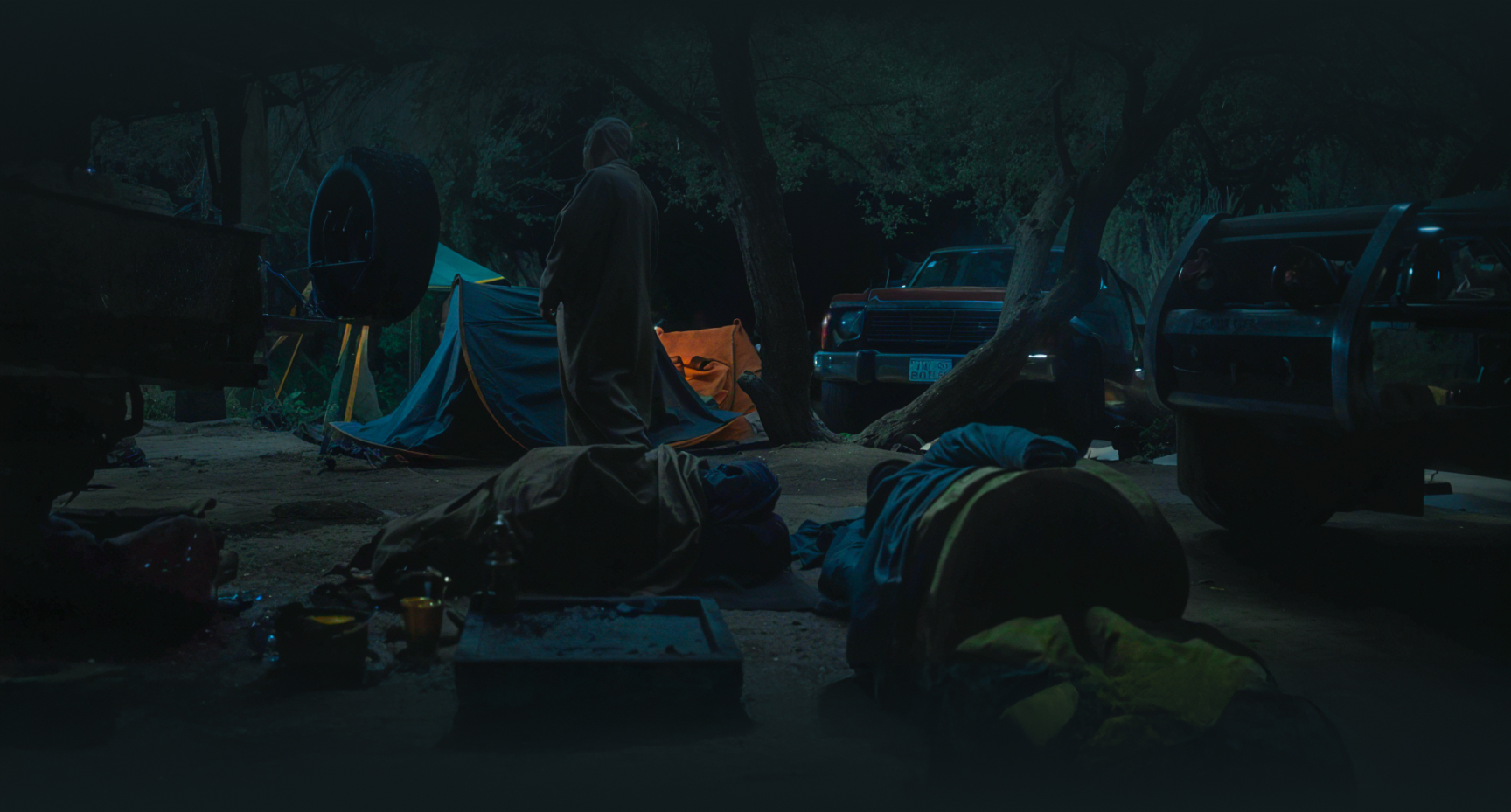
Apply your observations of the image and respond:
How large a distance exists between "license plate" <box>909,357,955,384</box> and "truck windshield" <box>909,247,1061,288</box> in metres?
1.43

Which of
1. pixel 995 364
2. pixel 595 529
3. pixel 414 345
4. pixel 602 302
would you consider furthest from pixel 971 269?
pixel 595 529

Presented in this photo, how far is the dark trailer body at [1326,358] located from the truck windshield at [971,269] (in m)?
5.22

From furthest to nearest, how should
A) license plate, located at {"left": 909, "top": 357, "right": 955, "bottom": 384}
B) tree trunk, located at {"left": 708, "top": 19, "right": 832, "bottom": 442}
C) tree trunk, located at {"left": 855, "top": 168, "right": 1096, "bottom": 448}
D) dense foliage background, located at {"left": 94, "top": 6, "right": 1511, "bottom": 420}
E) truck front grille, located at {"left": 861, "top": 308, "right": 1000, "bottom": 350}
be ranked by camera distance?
truck front grille, located at {"left": 861, "top": 308, "right": 1000, "bottom": 350} → dense foliage background, located at {"left": 94, "top": 6, "right": 1511, "bottom": 420} → license plate, located at {"left": 909, "top": 357, "right": 955, "bottom": 384} → tree trunk, located at {"left": 855, "top": 168, "right": 1096, "bottom": 448} → tree trunk, located at {"left": 708, "top": 19, "right": 832, "bottom": 442}

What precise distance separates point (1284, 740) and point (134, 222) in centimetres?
385

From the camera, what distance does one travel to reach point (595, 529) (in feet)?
13.4

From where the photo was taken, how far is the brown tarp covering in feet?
13.0

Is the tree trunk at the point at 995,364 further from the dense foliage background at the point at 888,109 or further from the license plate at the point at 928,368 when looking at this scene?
the dense foliage background at the point at 888,109

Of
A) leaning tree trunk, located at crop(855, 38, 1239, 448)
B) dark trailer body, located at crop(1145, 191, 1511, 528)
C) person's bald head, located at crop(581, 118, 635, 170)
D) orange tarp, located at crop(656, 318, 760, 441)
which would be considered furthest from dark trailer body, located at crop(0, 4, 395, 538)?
orange tarp, located at crop(656, 318, 760, 441)

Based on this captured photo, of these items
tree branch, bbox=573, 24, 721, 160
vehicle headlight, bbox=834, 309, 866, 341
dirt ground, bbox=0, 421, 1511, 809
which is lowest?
dirt ground, bbox=0, 421, 1511, 809

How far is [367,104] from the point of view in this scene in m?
11.7

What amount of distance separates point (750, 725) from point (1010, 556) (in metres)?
0.82

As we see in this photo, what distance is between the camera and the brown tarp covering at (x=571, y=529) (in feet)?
13.0

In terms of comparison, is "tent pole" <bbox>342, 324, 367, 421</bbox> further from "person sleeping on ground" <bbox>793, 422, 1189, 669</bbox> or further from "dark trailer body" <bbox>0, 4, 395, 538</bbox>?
"person sleeping on ground" <bbox>793, 422, 1189, 669</bbox>

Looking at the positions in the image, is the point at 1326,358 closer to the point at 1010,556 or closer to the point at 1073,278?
the point at 1010,556
